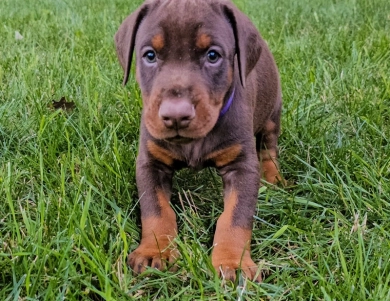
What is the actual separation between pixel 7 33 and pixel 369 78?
382 cm

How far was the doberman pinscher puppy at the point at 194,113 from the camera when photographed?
2.54 m

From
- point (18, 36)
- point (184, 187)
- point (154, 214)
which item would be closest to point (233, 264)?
point (154, 214)

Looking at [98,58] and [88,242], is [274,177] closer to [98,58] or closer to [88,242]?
[88,242]

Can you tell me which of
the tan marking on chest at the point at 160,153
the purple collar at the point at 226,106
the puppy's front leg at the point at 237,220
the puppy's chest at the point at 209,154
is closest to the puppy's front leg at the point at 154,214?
the tan marking on chest at the point at 160,153

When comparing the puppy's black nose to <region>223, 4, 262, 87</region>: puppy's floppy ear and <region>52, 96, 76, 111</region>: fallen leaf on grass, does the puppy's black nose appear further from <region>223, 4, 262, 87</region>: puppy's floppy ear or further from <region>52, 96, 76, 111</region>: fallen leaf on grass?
<region>52, 96, 76, 111</region>: fallen leaf on grass

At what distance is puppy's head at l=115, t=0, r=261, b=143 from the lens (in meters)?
2.58

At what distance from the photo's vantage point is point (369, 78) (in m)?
4.53

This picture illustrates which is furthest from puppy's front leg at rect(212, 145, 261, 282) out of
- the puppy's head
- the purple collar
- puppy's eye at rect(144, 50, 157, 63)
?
puppy's eye at rect(144, 50, 157, 63)

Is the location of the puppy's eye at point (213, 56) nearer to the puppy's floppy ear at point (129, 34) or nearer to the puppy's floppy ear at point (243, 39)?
the puppy's floppy ear at point (243, 39)

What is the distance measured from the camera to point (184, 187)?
330cm

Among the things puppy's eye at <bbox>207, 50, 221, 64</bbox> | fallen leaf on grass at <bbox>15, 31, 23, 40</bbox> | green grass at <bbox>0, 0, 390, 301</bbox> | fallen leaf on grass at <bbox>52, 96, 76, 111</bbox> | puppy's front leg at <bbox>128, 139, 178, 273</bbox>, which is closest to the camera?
green grass at <bbox>0, 0, 390, 301</bbox>

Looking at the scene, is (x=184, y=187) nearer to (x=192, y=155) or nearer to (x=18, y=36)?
(x=192, y=155)

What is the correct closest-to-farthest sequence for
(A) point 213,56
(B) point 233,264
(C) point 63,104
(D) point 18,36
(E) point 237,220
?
(B) point 233,264 → (E) point 237,220 → (A) point 213,56 → (C) point 63,104 → (D) point 18,36

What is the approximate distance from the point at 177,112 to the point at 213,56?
458 millimetres
